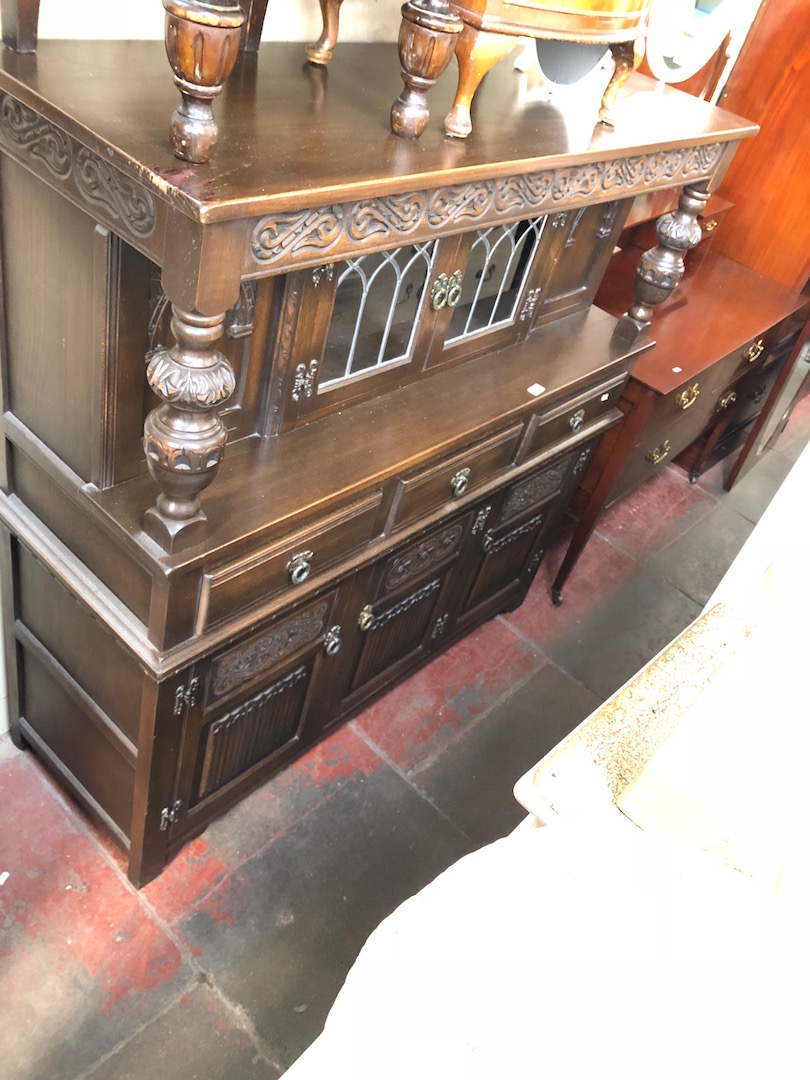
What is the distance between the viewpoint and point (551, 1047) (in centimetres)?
73

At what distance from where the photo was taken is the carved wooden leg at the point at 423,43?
112 cm

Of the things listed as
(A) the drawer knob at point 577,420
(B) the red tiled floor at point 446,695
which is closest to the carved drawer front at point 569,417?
(A) the drawer knob at point 577,420

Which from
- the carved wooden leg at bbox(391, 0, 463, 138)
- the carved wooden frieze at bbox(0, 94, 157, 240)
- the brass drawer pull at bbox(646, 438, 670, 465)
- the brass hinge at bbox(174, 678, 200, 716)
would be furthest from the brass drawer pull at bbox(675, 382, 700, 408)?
the carved wooden frieze at bbox(0, 94, 157, 240)

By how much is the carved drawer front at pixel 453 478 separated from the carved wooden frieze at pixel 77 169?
773mm

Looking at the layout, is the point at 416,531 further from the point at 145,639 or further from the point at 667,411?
the point at 667,411

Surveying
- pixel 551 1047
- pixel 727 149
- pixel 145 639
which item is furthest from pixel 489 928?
pixel 727 149

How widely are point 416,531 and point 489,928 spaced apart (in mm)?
1055

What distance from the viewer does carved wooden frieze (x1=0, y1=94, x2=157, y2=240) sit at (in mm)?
961

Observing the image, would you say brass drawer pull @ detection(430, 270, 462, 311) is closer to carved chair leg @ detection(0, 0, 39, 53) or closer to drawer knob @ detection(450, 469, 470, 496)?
drawer knob @ detection(450, 469, 470, 496)

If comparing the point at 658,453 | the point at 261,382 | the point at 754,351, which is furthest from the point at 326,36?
the point at 754,351

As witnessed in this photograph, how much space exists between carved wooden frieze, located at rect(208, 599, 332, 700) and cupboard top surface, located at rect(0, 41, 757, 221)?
2.72 feet

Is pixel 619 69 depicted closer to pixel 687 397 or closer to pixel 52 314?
pixel 52 314

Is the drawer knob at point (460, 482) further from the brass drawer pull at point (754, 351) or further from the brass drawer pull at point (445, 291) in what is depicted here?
the brass drawer pull at point (754, 351)

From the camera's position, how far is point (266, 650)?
1.62m
